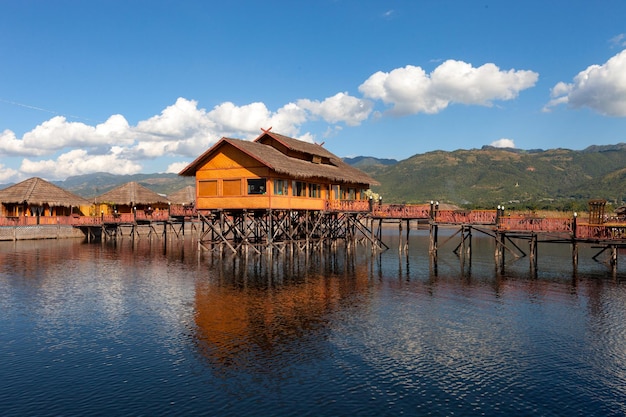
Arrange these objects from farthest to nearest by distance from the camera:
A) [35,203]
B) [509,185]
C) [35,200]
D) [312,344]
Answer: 1. [509,185]
2. [35,200]
3. [35,203]
4. [312,344]

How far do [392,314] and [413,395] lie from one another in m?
8.17

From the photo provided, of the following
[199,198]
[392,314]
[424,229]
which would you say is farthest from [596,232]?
[424,229]

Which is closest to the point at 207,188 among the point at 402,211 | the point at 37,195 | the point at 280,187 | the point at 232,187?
the point at 232,187

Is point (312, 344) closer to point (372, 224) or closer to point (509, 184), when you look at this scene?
point (372, 224)

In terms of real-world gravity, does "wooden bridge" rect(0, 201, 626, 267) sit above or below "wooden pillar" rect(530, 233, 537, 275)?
above

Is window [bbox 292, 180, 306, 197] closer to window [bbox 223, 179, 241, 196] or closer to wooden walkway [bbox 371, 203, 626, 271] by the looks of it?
window [bbox 223, 179, 241, 196]

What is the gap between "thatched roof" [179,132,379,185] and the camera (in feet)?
122

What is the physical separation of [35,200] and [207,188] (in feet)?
100

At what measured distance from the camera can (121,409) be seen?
11.4 metres

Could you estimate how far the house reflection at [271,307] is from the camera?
51.2ft

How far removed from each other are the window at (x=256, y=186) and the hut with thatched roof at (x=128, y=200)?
26833mm

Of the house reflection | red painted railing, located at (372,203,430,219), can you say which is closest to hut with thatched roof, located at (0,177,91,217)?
the house reflection

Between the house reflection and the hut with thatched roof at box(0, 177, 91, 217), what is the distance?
1380 inches

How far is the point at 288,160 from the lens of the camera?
41531 millimetres
